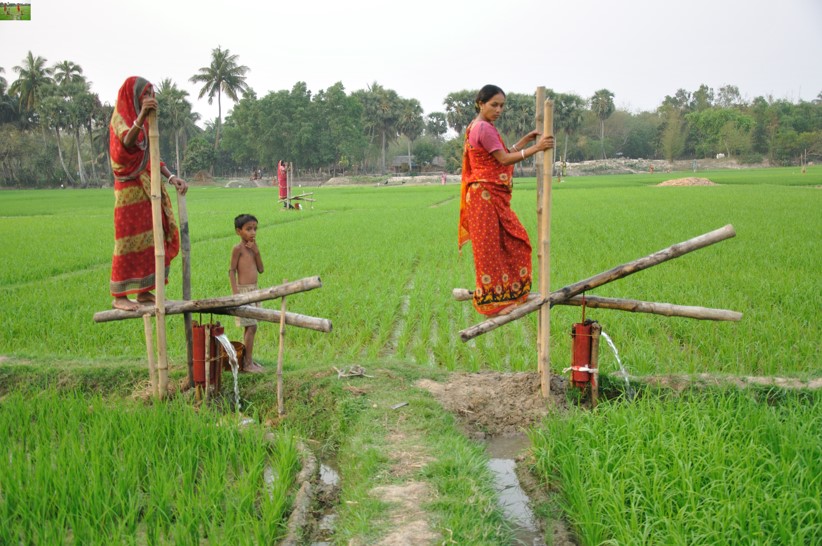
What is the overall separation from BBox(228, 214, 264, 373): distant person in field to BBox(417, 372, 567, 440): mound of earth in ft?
4.00

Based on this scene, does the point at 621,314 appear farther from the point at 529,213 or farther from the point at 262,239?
the point at 529,213

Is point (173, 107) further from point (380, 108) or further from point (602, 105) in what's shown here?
point (602, 105)

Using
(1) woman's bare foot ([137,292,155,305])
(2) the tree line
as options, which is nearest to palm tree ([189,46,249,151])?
(2) the tree line

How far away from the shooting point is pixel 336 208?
72.0 ft

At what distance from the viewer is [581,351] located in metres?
3.88

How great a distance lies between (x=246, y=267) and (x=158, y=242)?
0.62 meters

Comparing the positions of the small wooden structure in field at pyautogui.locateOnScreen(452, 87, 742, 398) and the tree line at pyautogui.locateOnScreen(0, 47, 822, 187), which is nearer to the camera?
the small wooden structure in field at pyautogui.locateOnScreen(452, 87, 742, 398)

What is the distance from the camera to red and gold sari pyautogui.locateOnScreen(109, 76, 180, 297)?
386cm

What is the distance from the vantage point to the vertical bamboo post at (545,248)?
3.71 meters

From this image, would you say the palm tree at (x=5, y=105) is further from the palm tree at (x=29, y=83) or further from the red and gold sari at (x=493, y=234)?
the red and gold sari at (x=493, y=234)

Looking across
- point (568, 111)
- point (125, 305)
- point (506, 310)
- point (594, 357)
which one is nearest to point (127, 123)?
point (125, 305)

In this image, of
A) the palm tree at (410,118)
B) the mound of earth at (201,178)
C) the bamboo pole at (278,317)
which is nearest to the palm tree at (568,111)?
the palm tree at (410,118)

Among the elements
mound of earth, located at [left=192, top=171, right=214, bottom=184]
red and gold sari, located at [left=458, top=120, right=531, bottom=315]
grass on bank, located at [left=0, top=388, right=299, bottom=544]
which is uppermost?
mound of earth, located at [left=192, top=171, right=214, bottom=184]

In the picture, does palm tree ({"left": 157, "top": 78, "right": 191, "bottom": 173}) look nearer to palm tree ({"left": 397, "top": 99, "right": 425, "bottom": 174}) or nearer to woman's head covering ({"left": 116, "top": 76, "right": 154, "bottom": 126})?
palm tree ({"left": 397, "top": 99, "right": 425, "bottom": 174})
